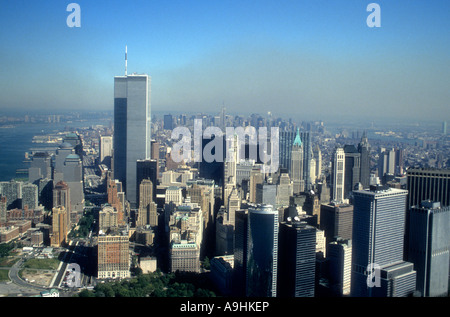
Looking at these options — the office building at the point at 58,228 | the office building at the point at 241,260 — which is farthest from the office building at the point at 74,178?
the office building at the point at 241,260

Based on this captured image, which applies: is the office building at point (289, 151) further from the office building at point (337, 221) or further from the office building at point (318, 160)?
the office building at point (337, 221)

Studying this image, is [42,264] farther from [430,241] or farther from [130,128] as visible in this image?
[130,128]

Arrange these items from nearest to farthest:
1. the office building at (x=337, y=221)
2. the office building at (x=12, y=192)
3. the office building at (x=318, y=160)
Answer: the office building at (x=337, y=221), the office building at (x=12, y=192), the office building at (x=318, y=160)

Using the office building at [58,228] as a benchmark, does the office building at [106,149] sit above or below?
above

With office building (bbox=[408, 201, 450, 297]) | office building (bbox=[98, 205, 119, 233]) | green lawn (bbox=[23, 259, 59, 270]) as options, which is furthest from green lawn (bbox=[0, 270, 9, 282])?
office building (bbox=[408, 201, 450, 297])

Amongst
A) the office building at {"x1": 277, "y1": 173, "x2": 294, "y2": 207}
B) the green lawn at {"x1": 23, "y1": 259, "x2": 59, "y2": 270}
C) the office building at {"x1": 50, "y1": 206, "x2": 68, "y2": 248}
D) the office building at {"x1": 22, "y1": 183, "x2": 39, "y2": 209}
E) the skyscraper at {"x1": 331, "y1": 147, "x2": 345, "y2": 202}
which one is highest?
the skyscraper at {"x1": 331, "y1": 147, "x2": 345, "y2": 202}

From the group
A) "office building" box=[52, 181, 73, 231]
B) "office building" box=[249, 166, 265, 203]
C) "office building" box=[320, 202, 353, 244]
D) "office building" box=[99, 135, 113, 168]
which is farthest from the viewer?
"office building" box=[99, 135, 113, 168]

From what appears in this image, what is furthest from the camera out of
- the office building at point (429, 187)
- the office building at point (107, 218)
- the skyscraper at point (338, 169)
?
the skyscraper at point (338, 169)

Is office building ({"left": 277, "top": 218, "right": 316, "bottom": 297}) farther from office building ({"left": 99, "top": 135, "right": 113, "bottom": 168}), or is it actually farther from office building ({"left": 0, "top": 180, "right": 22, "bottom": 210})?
office building ({"left": 99, "top": 135, "right": 113, "bottom": 168})

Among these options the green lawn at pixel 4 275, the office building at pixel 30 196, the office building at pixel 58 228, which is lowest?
the green lawn at pixel 4 275
